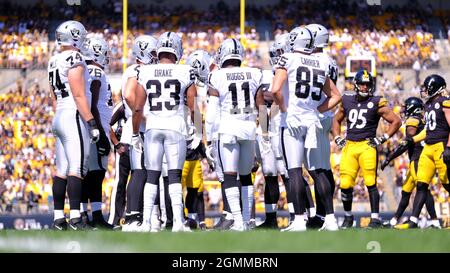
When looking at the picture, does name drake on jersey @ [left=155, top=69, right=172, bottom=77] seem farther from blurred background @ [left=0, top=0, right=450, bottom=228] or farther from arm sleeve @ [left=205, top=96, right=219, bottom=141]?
blurred background @ [left=0, top=0, right=450, bottom=228]

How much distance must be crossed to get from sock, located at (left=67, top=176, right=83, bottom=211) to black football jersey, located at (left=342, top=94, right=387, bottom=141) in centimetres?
368

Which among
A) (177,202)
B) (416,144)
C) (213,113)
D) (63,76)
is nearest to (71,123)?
(63,76)

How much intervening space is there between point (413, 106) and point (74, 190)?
5447 mm

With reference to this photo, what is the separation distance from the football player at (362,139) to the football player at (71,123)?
3.34 meters

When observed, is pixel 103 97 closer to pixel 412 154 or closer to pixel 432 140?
pixel 432 140

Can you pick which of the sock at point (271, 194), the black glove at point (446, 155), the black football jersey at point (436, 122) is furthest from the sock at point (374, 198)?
the sock at point (271, 194)

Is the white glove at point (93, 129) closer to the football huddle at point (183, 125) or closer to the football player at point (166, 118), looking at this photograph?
the football huddle at point (183, 125)

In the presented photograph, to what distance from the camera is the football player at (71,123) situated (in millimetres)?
10398

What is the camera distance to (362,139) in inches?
492

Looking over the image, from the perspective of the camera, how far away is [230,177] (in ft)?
35.2

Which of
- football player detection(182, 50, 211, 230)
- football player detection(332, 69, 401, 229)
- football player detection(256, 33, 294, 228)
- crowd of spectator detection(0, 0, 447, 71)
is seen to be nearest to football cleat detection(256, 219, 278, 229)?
football player detection(256, 33, 294, 228)

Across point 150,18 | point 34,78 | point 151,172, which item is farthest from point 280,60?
point 150,18
